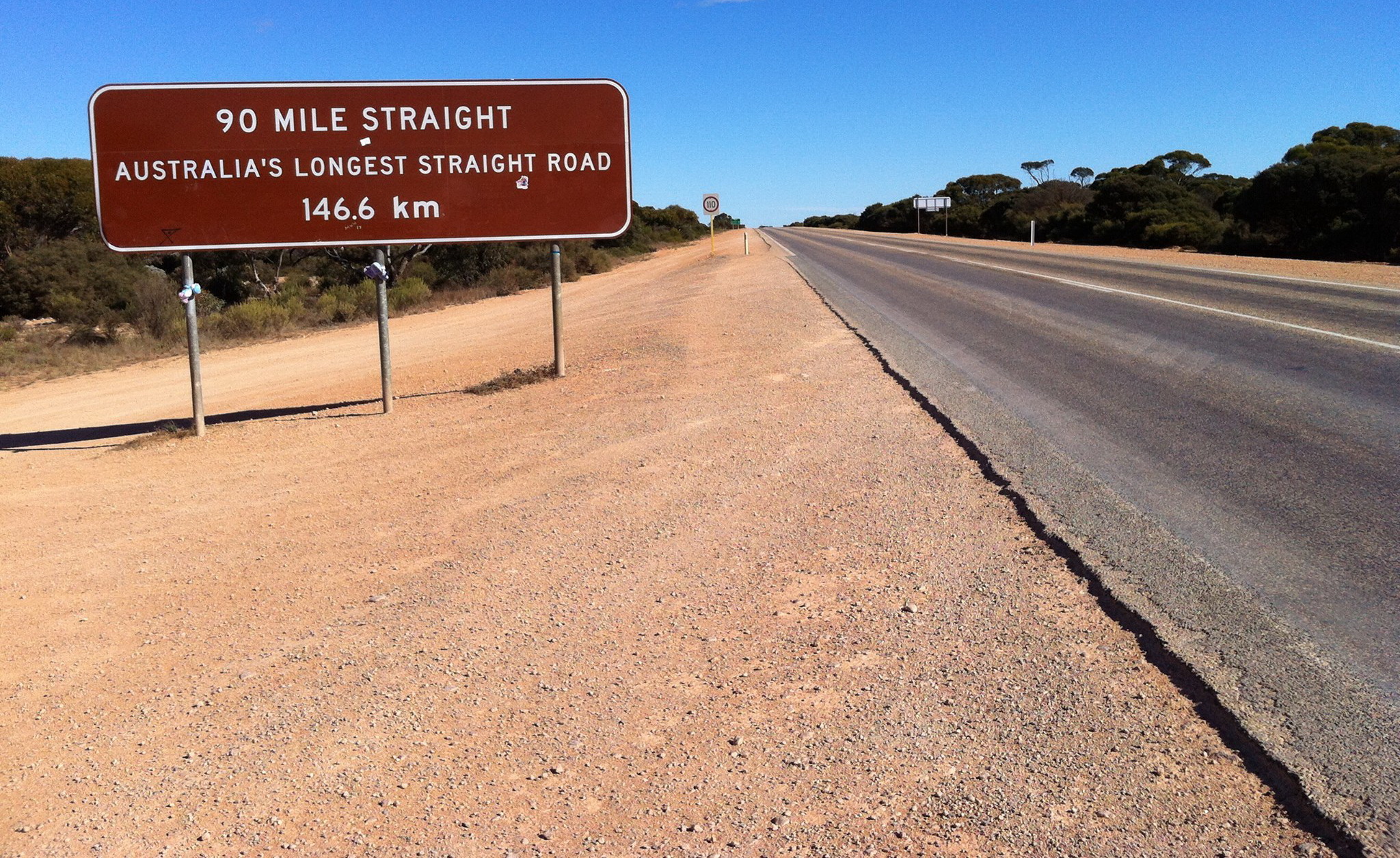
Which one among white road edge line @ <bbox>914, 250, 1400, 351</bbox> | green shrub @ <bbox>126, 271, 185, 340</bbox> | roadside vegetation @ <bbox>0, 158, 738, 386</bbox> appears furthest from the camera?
green shrub @ <bbox>126, 271, 185, 340</bbox>

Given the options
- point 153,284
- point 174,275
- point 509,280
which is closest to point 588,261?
point 509,280

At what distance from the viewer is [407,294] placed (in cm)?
2975

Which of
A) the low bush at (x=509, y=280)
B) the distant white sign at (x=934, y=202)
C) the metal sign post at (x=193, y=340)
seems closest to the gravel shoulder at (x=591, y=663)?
the metal sign post at (x=193, y=340)

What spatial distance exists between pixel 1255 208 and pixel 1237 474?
119ft

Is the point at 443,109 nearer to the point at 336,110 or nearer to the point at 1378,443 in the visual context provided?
the point at 336,110

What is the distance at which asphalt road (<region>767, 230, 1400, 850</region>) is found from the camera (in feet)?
13.3

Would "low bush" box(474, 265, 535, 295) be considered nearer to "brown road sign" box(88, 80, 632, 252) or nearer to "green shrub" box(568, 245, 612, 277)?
"green shrub" box(568, 245, 612, 277)

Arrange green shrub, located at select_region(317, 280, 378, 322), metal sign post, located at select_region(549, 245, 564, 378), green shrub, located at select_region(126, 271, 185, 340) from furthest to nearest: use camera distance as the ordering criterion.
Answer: green shrub, located at select_region(317, 280, 378, 322) < green shrub, located at select_region(126, 271, 185, 340) < metal sign post, located at select_region(549, 245, 564, 378)

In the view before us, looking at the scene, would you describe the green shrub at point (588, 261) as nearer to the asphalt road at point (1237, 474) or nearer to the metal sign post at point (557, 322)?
the asphalt road at point (1237, 474)

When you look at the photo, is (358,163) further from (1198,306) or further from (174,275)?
(174,275)

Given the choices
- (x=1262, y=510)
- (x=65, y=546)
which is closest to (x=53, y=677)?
(x=65, y=546)

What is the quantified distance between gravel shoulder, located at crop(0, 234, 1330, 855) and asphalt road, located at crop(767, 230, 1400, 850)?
1.04 feet

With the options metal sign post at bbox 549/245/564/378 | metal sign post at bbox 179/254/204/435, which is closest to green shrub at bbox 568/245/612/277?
metal sign post at bbox 549/245/564/378

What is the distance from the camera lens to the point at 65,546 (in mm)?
7293
